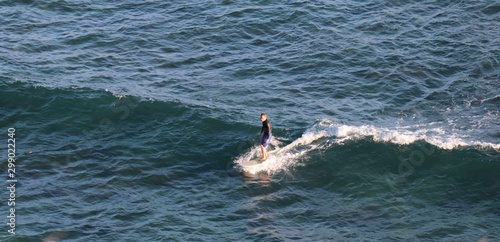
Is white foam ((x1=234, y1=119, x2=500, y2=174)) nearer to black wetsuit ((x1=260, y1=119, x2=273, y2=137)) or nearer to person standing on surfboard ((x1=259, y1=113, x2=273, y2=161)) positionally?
person standing on surfboard ((x1=259, y1=113, x2=273, y2=161))

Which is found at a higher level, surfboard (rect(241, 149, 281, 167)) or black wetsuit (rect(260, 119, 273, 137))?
black wetsuit (rect(260, 119, 273, 137))

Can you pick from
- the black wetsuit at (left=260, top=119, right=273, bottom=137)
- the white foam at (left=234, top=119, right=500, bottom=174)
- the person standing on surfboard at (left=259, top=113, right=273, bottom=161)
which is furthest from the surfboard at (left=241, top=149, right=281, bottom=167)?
the black wetsuit at (left=260, top=119, right=273, bottom=137)

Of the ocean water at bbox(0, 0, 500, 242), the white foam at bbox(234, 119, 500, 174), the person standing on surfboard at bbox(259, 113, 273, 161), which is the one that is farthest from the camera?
the white foam at bbox(234, 119, 500, 174)

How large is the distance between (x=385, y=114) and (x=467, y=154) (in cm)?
465

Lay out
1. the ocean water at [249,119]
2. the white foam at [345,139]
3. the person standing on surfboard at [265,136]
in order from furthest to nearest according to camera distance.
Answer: the white foam at [345,139] < the person standing on surfboard at [265,136] < the ocean water at [249,119]

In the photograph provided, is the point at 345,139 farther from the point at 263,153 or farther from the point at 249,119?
the point at 249,119

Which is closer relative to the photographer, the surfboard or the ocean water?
the ocean water

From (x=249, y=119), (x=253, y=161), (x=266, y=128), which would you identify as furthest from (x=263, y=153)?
(x=249, y=119)

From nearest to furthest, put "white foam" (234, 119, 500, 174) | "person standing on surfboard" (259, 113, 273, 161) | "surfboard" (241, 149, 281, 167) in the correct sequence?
"person standing on surfboard" (259, 113, 273, 161) → "surfboard" (241, 149, 281, 167) → "white foam" (234, 119, 500, 174)

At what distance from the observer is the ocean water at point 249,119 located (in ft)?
86.7

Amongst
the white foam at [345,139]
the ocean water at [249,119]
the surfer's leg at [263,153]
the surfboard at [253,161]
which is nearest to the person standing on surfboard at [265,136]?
the surfer's leg at [263,153]

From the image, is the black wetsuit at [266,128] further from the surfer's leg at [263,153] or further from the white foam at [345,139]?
the white foam at [345,139]

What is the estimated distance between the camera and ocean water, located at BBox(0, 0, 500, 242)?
2644 centimetres

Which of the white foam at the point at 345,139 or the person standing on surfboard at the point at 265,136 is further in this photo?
the white foam at the point at 345,139
